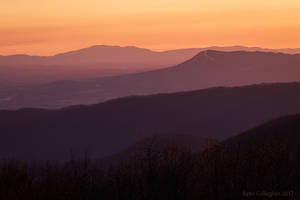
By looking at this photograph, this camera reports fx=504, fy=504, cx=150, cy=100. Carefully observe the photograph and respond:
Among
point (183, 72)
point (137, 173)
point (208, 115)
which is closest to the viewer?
point (137, 173)

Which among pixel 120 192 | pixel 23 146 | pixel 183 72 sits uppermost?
pixel 183 72

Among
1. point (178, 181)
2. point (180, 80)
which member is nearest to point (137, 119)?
point (178, 181)

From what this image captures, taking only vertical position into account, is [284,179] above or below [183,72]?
below

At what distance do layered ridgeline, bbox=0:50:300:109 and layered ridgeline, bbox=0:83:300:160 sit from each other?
71911 millimetres

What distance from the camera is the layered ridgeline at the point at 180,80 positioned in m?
157

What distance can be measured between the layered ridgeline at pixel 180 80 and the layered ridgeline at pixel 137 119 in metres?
71.9

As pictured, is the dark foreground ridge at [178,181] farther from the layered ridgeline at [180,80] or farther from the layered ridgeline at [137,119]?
the layered ridgeline at [180,80]

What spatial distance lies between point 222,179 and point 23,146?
185 ft

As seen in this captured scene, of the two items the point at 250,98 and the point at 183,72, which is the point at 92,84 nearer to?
the point at 183,72

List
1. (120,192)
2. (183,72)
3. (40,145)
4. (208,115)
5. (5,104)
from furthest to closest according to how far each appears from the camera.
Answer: (183,72) → (5,104) → (208,115) → (40,145) → (120,192)

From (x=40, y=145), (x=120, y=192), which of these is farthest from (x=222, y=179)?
(x=40, y=145)

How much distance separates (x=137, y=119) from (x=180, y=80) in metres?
100

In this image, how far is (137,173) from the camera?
1127 centimetres

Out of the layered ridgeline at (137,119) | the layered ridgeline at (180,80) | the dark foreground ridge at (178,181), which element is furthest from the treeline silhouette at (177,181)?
the layered ridgeline at (180,80)
